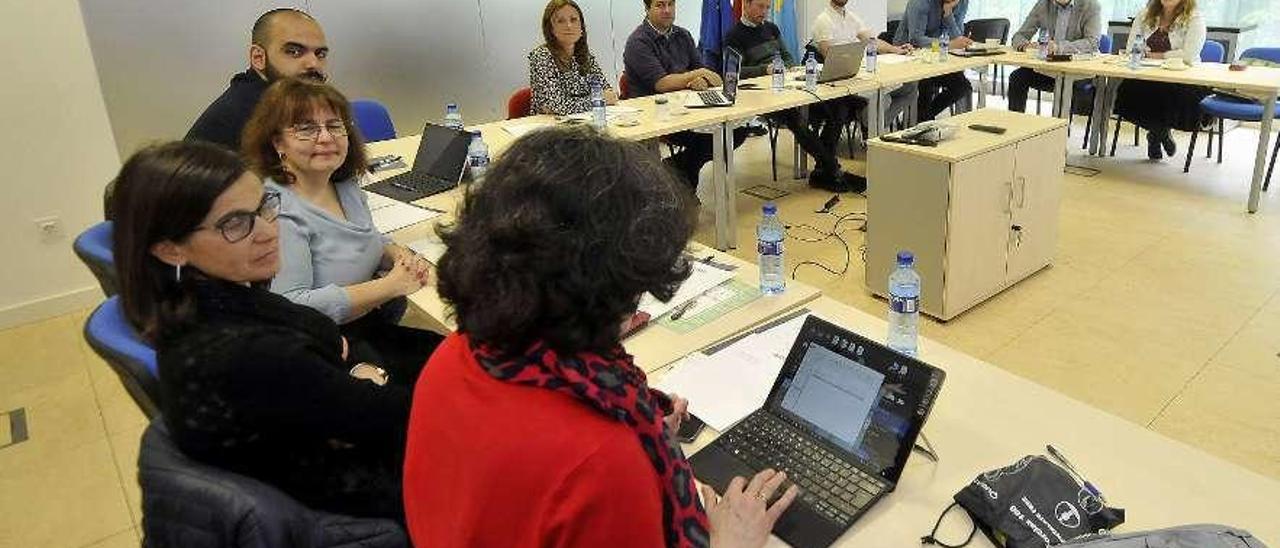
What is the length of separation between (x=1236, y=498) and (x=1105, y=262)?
2.78 metres

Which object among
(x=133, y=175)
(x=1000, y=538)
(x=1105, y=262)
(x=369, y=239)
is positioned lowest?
(x=1105, y=262)

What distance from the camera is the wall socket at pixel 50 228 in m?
3.50

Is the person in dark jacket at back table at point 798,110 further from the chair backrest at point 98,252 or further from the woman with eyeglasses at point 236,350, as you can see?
the woman with eyeglasses at point 236,350

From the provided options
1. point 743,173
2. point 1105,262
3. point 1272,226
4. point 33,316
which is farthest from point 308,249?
point 1272,226

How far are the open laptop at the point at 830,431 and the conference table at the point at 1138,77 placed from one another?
379 centimetres

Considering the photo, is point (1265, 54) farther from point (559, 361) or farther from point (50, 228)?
point (50, 228)

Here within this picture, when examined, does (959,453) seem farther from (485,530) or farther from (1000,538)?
(485,530)

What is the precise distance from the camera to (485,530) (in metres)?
0.86

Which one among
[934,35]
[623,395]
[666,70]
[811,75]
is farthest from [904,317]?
[934,35]

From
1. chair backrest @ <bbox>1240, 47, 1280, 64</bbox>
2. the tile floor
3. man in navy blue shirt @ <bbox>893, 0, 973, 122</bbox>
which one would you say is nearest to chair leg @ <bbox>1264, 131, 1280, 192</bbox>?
the tile floor

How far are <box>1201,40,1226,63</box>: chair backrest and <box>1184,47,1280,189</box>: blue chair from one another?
12 cm

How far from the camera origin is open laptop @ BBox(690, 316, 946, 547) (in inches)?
44.8

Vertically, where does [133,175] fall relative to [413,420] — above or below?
above

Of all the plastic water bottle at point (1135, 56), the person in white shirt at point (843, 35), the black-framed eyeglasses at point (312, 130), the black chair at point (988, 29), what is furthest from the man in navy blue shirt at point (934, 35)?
the black-framed eyeglasses at point (312, 130)
